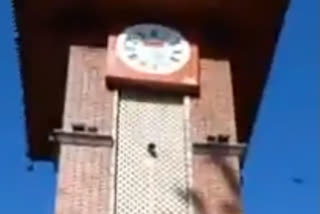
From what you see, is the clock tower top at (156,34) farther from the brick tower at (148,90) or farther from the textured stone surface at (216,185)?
the textured stone surface at (216,185)

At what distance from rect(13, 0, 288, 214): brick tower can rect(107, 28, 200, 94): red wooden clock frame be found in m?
0.01

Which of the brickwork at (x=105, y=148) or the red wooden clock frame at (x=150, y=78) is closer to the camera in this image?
the brickwork at (x=105, y=148)

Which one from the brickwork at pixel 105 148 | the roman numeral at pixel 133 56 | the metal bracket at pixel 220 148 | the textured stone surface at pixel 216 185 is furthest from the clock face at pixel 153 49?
the textured stone surface at pixel 216 185

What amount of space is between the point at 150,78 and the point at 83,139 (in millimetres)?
1510

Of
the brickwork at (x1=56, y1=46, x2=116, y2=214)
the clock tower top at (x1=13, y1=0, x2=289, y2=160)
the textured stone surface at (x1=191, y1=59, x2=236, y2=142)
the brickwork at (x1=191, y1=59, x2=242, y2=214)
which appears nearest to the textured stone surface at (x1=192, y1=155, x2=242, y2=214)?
the brickwork at (x1=191, y1=59, x2=242, y2=214)

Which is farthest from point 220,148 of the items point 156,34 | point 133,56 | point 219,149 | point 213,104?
point 156,34

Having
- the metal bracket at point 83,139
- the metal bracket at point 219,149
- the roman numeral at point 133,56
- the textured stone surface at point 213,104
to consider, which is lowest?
the metal bracket at point 219,149

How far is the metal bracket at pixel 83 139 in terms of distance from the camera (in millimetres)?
14883

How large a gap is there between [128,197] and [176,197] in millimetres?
634

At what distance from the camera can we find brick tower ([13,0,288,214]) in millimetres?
14555

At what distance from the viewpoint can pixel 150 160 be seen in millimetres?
14898

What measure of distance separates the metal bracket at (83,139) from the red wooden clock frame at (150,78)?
1.06 metres

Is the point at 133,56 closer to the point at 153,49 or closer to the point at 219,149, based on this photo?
the point at 153,49

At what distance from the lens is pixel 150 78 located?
1579 cm
